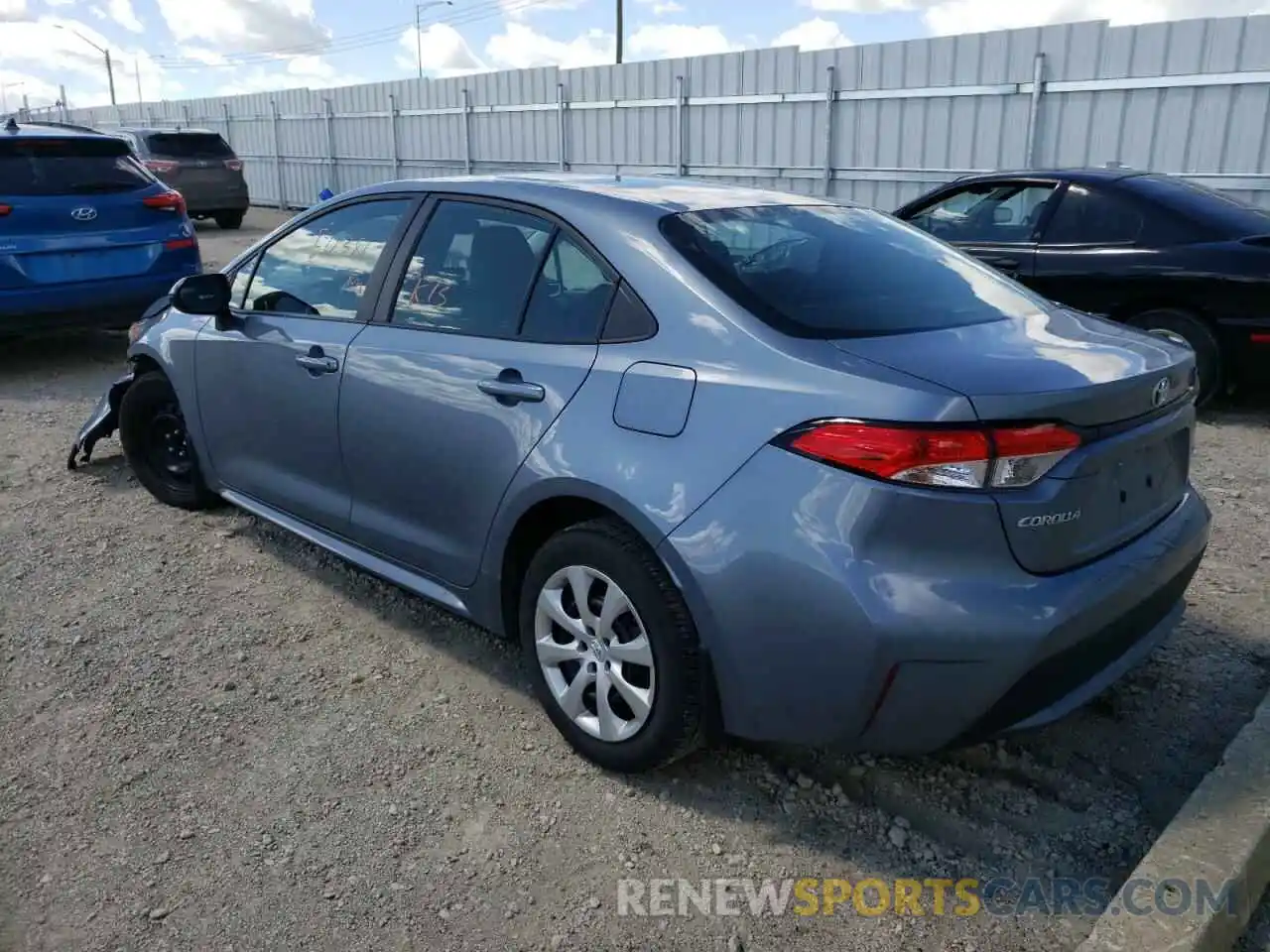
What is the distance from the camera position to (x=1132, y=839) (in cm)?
255

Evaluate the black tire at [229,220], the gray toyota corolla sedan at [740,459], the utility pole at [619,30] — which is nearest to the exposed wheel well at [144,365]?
the gray toyota corolla sedan at [740,459]

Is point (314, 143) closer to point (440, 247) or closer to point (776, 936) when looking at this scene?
point (440, 247)

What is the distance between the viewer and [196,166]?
59.4ft

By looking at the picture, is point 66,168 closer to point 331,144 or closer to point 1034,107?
point 1034,107

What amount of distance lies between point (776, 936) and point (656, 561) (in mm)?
875

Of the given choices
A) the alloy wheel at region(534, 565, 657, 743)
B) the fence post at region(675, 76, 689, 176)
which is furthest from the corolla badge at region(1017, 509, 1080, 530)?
the fence post at region(675, 76, 689, 176)

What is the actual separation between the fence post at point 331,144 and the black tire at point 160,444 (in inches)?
706

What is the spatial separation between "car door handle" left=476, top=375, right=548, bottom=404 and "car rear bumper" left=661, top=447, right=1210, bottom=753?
24.2 inches

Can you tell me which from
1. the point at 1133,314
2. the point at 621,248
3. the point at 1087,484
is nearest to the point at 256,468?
the point at 621,248

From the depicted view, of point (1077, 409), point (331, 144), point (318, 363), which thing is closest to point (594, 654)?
point (1077, 409)

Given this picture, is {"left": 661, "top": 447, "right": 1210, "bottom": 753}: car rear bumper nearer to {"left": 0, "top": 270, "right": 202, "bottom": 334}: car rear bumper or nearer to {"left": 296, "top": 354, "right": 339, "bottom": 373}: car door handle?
{"left": 296, "top": 354, "right": 339, "bottom": 373}: car door handle

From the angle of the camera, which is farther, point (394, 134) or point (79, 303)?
point (394, 134)

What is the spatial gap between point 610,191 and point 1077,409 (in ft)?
4.77

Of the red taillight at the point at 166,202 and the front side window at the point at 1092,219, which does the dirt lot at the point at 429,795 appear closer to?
the front side window at the point at 1092,219
